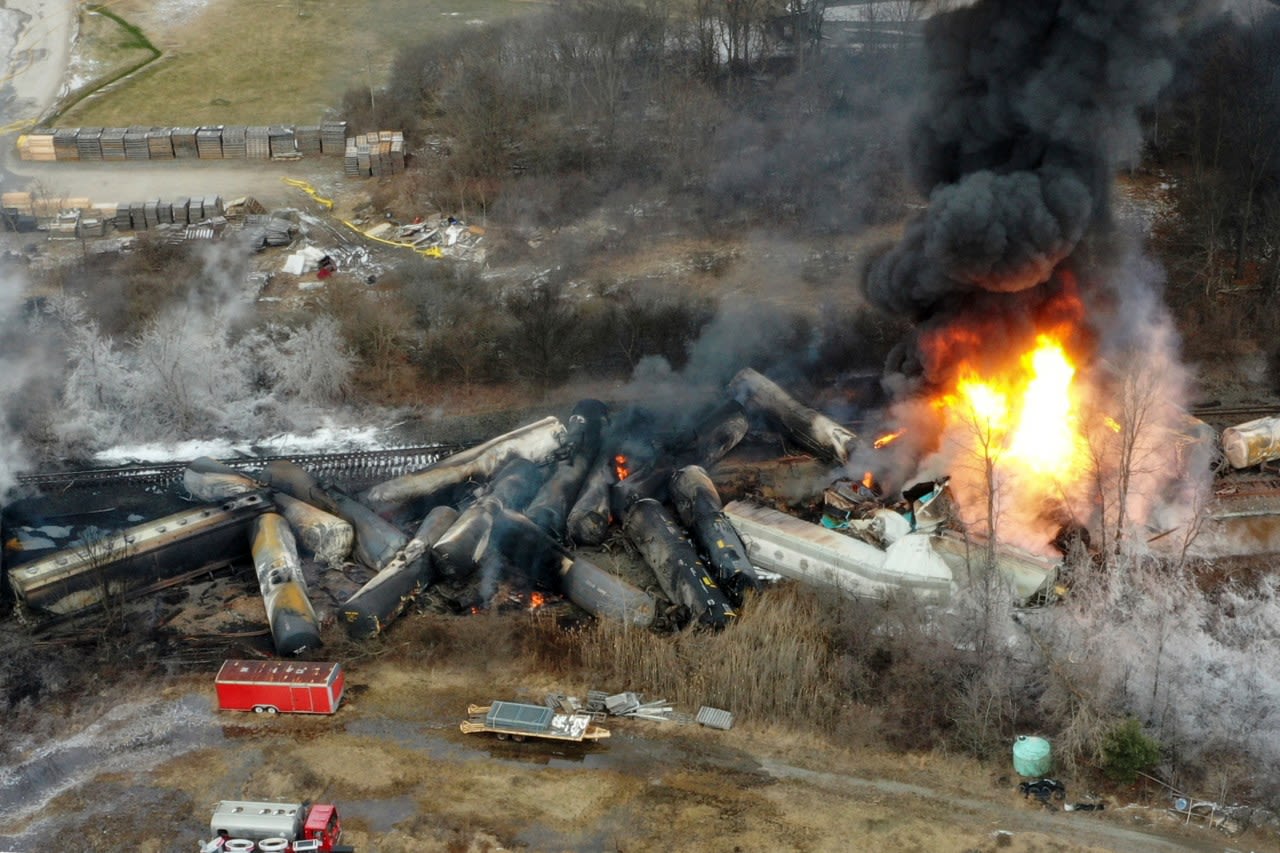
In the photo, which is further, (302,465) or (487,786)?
(302,465)

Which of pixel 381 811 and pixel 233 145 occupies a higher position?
pixel 233 145

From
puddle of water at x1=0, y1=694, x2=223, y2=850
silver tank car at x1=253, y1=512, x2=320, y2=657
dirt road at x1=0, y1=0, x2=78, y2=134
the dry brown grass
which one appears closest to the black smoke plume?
the dry brown grass

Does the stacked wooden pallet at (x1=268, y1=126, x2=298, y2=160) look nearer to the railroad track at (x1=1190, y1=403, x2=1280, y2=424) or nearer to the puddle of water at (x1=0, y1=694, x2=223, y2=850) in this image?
the puddle of water at (x1=0, y1=694, x2=223, y2=850)

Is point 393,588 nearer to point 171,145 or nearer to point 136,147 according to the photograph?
point 171,145

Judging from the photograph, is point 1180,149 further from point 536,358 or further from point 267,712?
point 267,712

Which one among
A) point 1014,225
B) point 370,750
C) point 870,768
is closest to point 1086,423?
point 1014,225

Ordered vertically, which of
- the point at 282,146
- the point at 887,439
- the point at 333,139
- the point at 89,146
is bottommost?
the point at 887,439

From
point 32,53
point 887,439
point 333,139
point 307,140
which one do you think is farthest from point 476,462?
point 32,53

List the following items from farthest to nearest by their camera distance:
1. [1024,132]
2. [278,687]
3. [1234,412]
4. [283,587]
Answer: [1234,412] → [1024,132] → [283,587] → [278,687]
